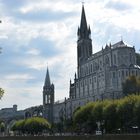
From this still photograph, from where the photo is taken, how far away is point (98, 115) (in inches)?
3376

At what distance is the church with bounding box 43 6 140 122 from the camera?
15615cm

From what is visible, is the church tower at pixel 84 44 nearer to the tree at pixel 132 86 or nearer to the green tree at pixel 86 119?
the tree at pixel 132 86

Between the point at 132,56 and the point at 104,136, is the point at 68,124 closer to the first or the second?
the point at 132,56

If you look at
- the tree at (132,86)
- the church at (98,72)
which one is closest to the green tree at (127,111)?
the tree at (132,86)

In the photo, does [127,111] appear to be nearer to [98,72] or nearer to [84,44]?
[98,72]

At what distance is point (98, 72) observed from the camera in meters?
Result: 169

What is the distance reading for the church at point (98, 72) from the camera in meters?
156

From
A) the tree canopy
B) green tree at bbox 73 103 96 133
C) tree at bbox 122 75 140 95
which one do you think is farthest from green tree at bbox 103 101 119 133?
tree at bbox 122 75 140 95

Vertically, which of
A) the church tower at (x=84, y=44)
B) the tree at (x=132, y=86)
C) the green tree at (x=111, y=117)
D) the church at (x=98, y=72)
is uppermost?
the church tower at (x=84, y=44)

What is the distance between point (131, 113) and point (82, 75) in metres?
117

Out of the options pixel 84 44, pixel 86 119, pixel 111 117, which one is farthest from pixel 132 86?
pixel 84 44

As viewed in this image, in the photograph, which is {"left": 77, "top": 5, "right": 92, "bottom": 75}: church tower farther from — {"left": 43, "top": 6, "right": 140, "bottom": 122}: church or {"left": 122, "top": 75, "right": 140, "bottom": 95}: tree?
{"left": 122, "top": 75, "right": 140, "bottom": 95}: tree

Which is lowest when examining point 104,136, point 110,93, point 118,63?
point 104,136

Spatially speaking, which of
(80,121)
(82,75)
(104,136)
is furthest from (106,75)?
(104,136)
